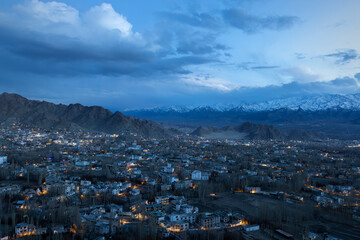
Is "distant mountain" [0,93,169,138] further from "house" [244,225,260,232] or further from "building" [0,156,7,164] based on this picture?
"house" [244,225,260,232]

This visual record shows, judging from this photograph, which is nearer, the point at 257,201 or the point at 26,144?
the point at 257,201

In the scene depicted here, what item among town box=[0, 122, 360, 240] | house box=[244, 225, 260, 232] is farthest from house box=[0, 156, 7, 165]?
house box=[244, 225, 260, 232]

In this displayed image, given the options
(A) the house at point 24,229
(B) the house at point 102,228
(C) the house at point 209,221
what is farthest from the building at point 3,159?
(C) the house at point 209,221

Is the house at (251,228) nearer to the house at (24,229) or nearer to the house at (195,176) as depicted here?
the house at (24,229)

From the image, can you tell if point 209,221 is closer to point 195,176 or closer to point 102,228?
point 102,228

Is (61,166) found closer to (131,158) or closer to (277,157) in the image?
(131,158)

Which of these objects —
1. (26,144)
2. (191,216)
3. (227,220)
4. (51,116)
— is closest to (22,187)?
(191,216)
